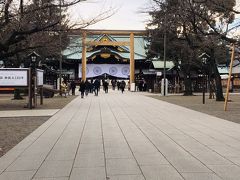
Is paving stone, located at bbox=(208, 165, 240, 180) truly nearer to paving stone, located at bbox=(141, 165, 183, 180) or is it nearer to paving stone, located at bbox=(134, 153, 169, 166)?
paving stone, located at bbox=(141, 165, 183, 180)

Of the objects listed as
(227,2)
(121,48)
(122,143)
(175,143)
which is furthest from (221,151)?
(121,48)

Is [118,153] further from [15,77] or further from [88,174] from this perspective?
[15,77]

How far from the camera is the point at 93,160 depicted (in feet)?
25.8

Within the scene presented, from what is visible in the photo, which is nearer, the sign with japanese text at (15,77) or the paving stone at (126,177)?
the paving stone at (126,177)

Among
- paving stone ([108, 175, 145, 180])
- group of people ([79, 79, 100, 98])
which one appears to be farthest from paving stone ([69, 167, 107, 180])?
group of people ([79, 79, 100, 98])

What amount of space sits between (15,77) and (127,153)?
1561 centimetres

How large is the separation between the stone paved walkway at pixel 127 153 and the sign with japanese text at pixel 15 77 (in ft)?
32.3

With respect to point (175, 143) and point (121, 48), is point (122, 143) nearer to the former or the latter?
point (175, 143)

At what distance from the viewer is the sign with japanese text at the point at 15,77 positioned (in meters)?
22.9

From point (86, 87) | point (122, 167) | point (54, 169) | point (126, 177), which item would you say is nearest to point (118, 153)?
point (122, 167)

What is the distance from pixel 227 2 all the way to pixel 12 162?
18749mm

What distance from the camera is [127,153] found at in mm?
8562

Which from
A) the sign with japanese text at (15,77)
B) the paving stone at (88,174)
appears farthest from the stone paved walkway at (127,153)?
the sign with japanese text at (15,77)

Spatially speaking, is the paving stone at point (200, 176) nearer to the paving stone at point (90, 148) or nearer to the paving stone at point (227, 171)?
the paving stone at point (227, 171)
